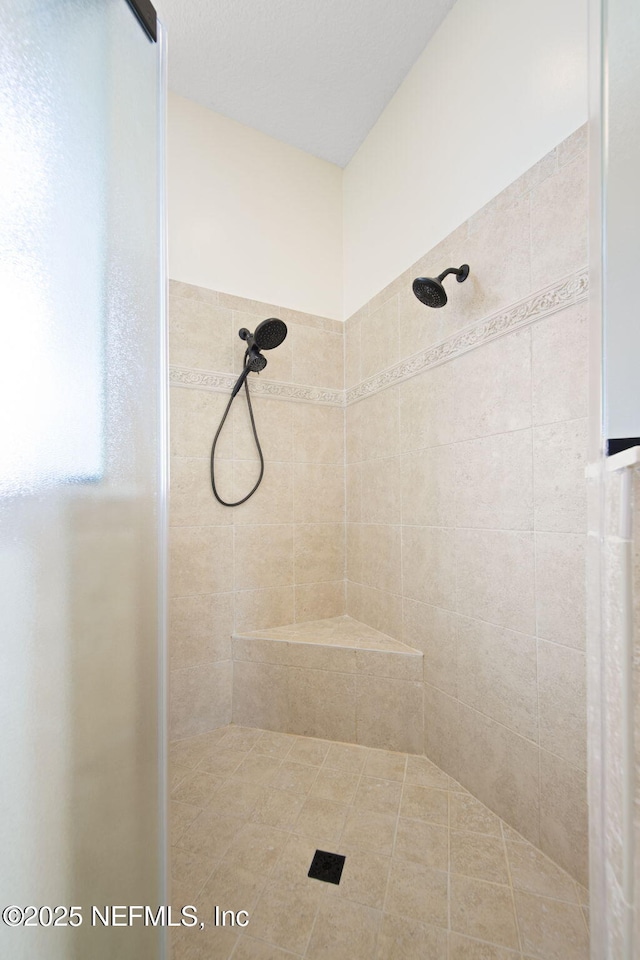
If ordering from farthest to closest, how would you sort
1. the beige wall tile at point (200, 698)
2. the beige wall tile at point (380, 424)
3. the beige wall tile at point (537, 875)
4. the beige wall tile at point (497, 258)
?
the beige wall tile at point (380, 424) < the beige wall tile at point (200, 698) < the beige wall tile at point (497, 258) < the beige wall tile at point (537, 875)

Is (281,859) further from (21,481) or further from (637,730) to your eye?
(21,481)

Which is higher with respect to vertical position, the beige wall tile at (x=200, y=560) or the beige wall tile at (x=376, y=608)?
the beige wall tile at (x=200, y=560)

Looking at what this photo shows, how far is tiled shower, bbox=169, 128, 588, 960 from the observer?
1.06 m

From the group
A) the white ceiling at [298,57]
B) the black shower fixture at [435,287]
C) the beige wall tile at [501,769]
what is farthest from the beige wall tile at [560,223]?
the beige wall tile at [501,769]

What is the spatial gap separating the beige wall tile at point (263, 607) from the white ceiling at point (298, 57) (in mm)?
2229

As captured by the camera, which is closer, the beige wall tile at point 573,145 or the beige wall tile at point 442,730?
the beige wall tile at point 573,145

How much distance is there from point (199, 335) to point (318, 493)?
0.93m

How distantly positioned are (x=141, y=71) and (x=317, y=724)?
2014mm

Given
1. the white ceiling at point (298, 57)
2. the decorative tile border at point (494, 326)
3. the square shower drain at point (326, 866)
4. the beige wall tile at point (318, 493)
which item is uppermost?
the white ceiling at point (298, 57)

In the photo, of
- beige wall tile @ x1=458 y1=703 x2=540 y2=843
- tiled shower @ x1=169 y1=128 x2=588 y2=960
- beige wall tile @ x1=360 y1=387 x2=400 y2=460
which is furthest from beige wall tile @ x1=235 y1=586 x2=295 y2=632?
beige wall tile @ x1=458 y1=703 x2=540 y2=843

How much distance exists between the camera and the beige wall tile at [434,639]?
1.46m

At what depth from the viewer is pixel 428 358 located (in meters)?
→ 1.62

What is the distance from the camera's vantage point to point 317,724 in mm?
1706

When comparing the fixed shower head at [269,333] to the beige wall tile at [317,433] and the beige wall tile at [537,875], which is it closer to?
the beige wall tile at [317,433]
